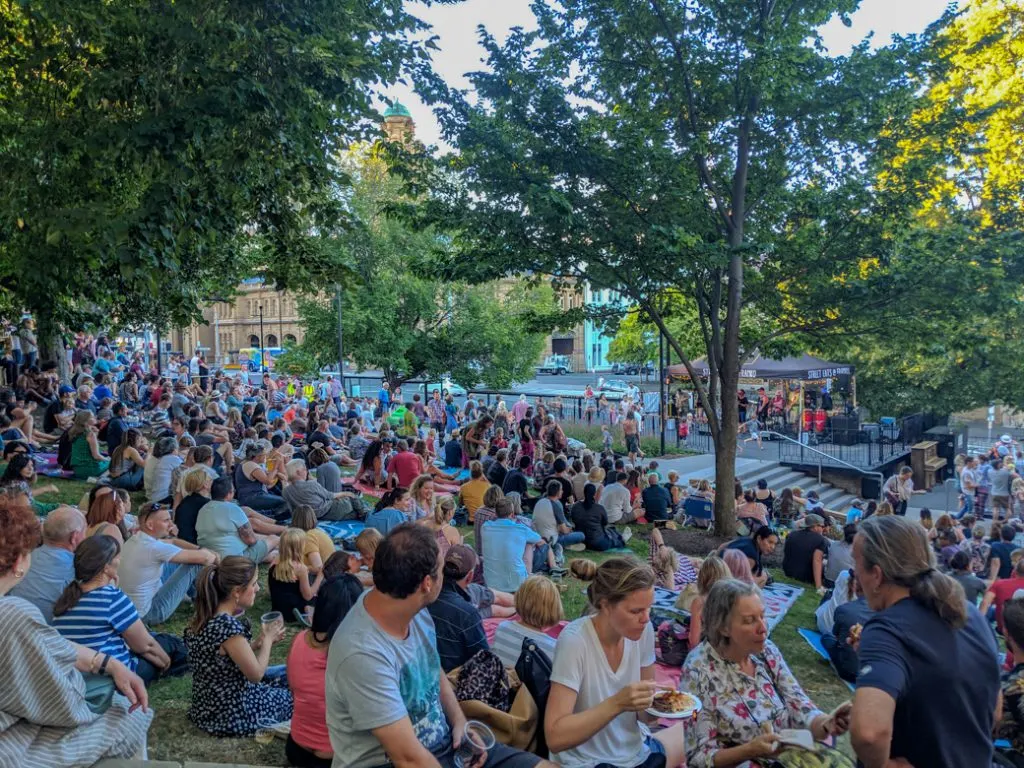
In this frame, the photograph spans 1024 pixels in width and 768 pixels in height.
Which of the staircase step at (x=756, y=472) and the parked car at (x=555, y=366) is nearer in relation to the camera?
the staircase step at (x=756, y=472)

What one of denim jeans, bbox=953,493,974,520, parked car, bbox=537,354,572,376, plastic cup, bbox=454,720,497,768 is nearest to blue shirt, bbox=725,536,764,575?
plastic cup, bbox=454,720,497,768

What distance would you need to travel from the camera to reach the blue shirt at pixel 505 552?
341 inches

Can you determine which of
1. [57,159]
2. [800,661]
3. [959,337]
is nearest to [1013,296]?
[959,337]

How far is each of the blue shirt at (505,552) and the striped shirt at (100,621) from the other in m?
4.43

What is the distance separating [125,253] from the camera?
22.6 feet

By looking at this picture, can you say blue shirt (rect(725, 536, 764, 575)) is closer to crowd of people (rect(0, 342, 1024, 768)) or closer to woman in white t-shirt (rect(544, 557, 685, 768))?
crowd of people (rect(0, 342, 1024, 768))

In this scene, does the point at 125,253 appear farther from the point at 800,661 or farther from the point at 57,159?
the point at 800,661

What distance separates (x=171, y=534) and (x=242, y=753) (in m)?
4.08

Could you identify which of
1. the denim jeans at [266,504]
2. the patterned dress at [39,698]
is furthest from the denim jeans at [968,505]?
the patterned dress at [39,698]

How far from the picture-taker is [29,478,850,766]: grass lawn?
486 cm

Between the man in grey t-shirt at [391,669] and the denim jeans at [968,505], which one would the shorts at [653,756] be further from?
the denim jeans at [968,505]

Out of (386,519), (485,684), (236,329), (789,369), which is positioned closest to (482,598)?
(386,519)

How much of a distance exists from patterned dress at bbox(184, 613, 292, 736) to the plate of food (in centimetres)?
279

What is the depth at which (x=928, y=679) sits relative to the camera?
2.76 m
